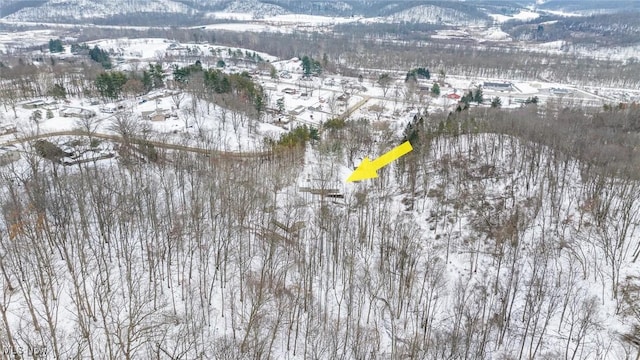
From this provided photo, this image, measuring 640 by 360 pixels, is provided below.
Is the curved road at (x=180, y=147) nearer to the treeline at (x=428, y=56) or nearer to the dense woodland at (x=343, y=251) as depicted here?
the dense woodland at (x=343, y=251)

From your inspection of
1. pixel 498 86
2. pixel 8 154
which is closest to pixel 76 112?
pixel 8 154

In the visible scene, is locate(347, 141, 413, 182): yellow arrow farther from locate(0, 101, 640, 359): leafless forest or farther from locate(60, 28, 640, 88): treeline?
locate(60, 28, 640, 88): treeline

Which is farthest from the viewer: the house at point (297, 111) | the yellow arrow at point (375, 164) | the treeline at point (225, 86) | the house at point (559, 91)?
the house at point (559, 91)

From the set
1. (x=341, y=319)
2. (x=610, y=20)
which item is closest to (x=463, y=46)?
(x=610, y=20)

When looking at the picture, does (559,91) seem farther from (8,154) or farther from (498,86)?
(8,154)

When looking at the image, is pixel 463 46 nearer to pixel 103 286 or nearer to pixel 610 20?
pixel 610 20

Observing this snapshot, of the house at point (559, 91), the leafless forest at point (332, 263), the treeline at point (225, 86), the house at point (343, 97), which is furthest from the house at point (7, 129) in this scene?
the house at point (559, 91)
